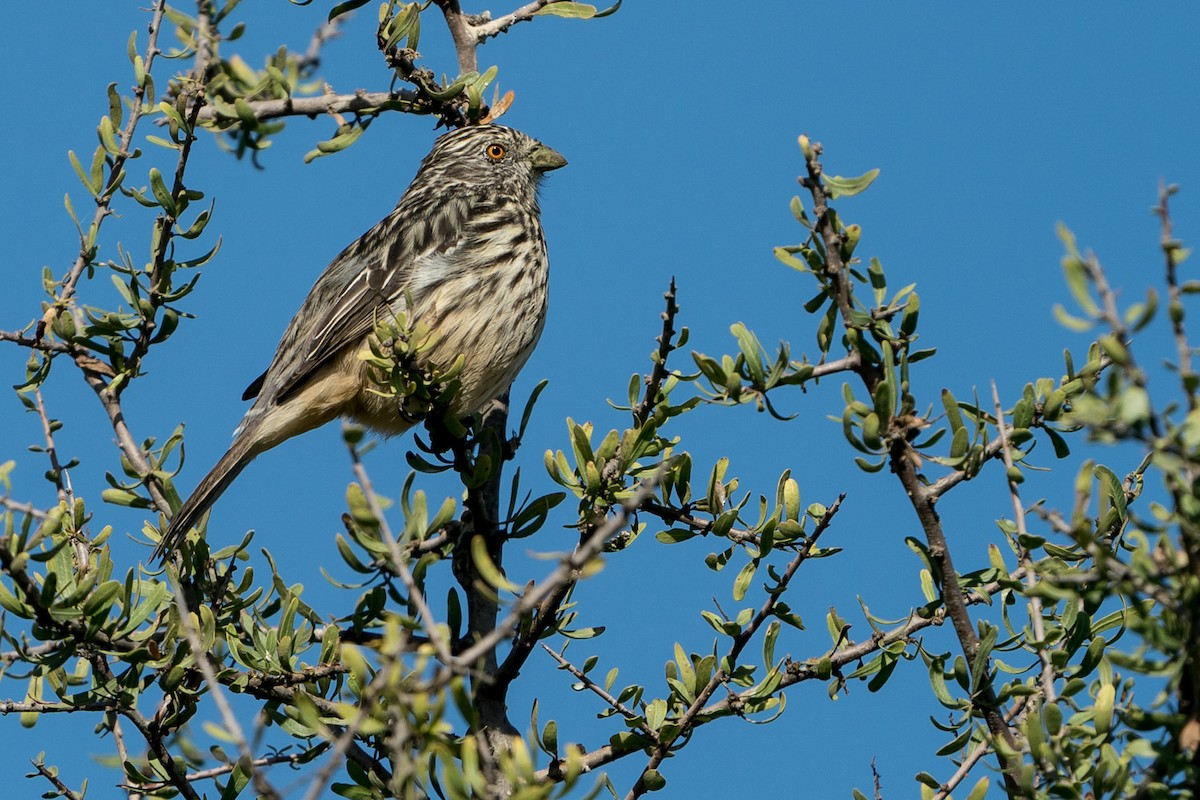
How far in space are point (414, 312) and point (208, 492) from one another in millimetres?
1147

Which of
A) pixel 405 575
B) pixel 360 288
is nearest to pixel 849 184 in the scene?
pixel 405 575

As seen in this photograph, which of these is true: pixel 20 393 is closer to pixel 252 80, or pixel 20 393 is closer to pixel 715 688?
pixel 252 80

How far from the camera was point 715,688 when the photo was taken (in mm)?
3514

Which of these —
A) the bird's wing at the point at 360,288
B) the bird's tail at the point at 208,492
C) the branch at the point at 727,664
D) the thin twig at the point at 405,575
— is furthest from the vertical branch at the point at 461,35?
the thin twig at the point at 405,575

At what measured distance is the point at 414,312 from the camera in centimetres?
556

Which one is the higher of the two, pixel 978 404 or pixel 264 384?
pixel 264 384

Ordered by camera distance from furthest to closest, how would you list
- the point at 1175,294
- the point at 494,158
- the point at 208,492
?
the point at 494,158
the point at 208,492
the point at 1175,294

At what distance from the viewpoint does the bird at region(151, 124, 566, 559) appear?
5.58 m

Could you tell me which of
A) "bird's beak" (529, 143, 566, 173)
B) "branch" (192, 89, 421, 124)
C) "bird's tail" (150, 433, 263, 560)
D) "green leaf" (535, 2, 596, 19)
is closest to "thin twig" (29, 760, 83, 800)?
"bird's tail" (150, 433, 263, 560)

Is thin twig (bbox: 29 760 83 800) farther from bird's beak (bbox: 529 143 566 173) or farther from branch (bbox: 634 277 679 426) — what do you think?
bird's beak (bbox: 529 143 566 173)

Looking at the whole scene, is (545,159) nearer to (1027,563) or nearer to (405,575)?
(1027,563)

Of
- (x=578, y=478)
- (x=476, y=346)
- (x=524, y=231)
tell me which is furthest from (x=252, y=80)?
(x=524, y=231)

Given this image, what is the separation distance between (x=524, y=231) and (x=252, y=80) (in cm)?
358

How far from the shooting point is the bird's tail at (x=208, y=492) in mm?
4141
